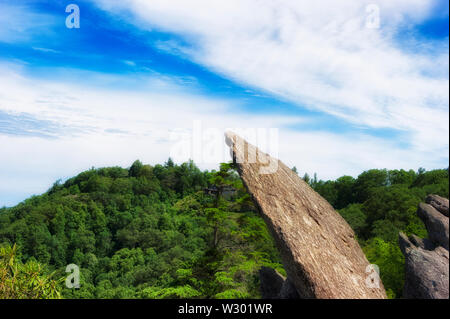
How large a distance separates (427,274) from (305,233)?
6.47 ft

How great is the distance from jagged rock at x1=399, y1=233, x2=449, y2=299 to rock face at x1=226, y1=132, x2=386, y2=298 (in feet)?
1.91

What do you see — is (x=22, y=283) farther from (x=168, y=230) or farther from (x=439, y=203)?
(x=168, y=230)

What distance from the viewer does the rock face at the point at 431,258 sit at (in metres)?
5.02

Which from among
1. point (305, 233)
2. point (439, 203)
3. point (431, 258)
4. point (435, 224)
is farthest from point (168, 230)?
point (431, 258)

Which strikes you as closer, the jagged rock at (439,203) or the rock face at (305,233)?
the rock face at (305,233)

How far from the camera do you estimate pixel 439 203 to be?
5961mm

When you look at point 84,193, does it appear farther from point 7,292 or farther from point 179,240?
point 7,292

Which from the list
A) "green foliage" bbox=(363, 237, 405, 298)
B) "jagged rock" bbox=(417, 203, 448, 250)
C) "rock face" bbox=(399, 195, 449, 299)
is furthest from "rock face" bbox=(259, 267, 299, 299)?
"jagged rock" bbox=(417, 203, 448, 250)

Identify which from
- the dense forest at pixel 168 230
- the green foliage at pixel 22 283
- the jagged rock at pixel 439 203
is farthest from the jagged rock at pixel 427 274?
the green foliage at pixel 22 283

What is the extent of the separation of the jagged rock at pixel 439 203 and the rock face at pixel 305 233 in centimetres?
163

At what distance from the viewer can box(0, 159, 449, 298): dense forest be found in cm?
1345

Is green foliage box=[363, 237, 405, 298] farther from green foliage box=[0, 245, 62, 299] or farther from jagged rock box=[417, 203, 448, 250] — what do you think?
green foliage box=[0, 245, 62, 299]

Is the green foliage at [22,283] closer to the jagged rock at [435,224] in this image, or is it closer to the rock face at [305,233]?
the rock face at [305,233]
